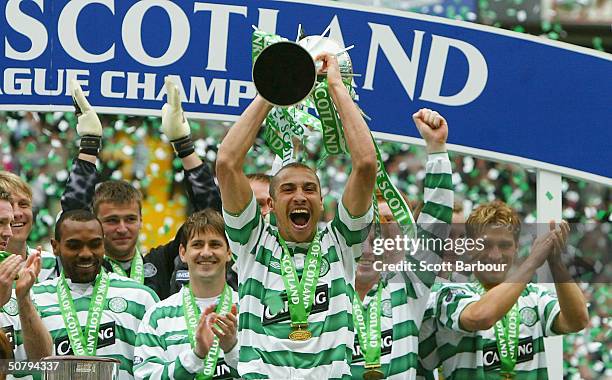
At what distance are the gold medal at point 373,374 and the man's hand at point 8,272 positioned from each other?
133 centimetres

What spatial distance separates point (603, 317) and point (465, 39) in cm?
148

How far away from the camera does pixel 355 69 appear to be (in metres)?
6.99

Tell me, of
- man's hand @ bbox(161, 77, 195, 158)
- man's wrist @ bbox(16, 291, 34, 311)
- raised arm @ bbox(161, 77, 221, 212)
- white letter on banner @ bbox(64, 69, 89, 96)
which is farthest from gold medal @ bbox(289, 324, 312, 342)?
white letter on banner @ bbox(64, 69, 89, 96)

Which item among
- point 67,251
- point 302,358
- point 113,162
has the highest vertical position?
point 113,162

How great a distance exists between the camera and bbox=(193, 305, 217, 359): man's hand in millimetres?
5305

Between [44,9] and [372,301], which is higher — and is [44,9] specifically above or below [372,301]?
above

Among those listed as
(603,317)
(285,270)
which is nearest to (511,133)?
(603,317)

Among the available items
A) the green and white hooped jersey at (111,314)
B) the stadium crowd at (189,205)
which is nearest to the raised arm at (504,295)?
the stadium crowd at (189,205)

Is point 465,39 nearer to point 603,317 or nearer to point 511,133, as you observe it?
point 511,133

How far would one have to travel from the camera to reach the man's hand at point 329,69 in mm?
5254

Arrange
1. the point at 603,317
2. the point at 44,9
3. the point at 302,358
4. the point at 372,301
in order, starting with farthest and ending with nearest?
the point at 44,9 → the point at 603,317 → the point at 372,301 → the point at 302,358

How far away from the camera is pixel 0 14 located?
22.9 ft

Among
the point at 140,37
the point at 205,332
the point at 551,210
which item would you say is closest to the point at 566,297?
the point at 205,332

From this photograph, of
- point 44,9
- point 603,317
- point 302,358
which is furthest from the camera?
point 44,9
